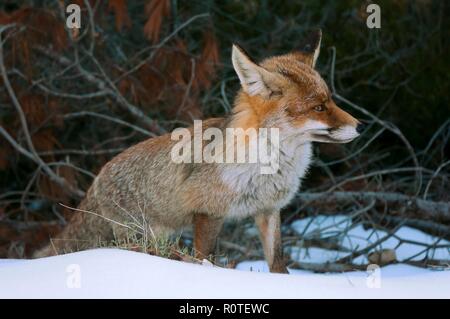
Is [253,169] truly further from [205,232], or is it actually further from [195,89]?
[195,89]

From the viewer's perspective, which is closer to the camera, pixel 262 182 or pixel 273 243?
pixel 262 182

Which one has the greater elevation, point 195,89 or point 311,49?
point 311,49

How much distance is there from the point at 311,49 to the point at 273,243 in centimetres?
150

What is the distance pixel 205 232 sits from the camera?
5.38 m

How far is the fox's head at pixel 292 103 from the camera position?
5141mm

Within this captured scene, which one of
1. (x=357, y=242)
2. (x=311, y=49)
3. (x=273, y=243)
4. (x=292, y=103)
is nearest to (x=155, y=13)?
(x=311, y=49)

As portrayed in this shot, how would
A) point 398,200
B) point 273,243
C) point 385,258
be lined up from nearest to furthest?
point 273,243
point 385,258
point 398,200

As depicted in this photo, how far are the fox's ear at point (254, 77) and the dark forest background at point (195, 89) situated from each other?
2557 mm

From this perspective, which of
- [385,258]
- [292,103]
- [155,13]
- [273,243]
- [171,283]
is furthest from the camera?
[155,13]

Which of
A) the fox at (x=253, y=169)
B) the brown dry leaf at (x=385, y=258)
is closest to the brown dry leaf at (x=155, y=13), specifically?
the fox at (x=253, y=169)

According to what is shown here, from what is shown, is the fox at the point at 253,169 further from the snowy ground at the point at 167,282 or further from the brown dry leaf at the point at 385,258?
the brown dry leaf at the point at 385,258

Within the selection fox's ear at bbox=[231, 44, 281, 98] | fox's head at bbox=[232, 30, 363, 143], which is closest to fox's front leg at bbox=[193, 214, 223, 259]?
fox's head at bbox=[232, 30, 363, 143]

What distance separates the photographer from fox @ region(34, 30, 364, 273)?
522 cm

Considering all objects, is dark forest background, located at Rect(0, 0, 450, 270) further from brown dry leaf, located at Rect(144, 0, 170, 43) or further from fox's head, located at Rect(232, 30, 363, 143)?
fox's head, located at Rect(232, 30, 363, 143)
